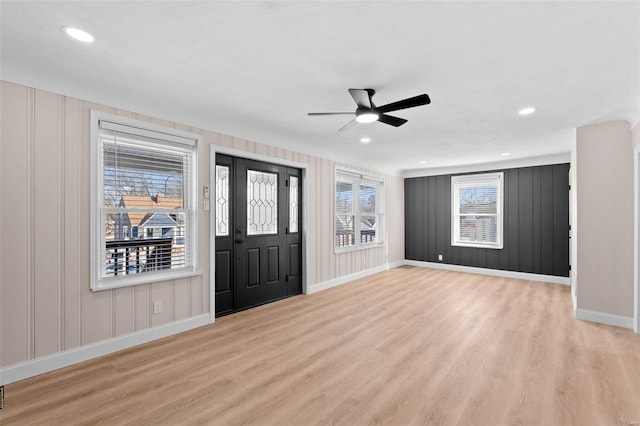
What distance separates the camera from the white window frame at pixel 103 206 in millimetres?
2900

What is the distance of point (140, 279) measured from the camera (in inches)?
126

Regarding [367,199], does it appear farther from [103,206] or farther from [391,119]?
[103,206]

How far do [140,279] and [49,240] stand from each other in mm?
854

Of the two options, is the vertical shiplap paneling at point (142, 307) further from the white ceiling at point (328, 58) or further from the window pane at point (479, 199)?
the window pane at point (479, 199)

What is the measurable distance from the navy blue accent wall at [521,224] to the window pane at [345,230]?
2.43m

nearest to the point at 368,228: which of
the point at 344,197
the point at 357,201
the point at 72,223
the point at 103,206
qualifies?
the point at 357,201

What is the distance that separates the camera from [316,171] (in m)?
5.43

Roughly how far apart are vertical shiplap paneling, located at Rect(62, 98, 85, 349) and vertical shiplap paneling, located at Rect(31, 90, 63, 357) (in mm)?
55

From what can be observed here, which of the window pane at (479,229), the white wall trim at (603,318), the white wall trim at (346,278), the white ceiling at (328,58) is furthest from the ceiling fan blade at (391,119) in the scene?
the window pane at (479,229)

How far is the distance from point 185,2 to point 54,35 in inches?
42.1

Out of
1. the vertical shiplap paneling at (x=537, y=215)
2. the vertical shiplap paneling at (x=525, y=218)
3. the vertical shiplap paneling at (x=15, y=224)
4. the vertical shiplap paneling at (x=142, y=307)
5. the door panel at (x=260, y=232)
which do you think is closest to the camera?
the vertical shiplap paneling at (x=15, y=224)

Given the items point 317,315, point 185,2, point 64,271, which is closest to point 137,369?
point 64,271

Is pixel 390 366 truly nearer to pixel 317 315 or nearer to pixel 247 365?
pixel 247 365

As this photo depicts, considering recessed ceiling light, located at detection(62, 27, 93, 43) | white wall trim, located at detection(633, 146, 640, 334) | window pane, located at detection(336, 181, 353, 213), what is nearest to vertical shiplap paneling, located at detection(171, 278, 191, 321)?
recessed ceiling light, located at detection(62, 27, 93, 43)
